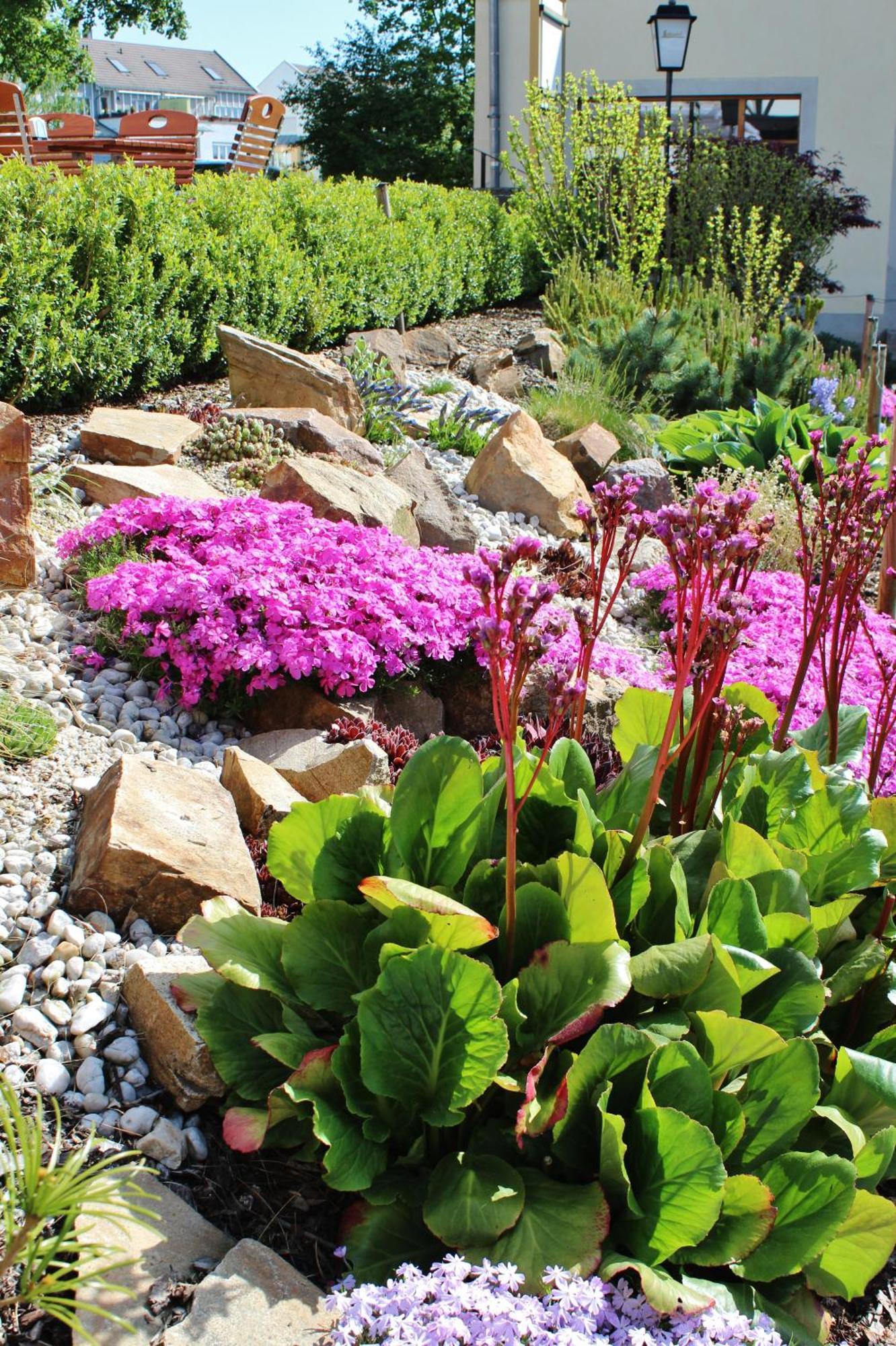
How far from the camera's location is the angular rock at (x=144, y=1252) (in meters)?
1.81

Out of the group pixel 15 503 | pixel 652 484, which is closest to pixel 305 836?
pixel 15 503

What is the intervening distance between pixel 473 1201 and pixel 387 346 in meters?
7.24

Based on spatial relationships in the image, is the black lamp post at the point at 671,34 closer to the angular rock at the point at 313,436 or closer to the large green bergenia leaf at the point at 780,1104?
the angular rock at the point at 313,436

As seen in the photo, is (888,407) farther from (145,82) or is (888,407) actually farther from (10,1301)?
(145,82)

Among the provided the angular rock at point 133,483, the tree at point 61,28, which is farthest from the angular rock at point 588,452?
the tree at point 61,28

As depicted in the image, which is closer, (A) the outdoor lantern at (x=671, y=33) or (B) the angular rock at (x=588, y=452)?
(B) the angular rock at (x=588, y=452)

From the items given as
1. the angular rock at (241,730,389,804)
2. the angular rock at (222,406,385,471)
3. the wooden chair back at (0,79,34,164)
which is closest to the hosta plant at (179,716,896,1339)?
the angular rock at (241,730,389,804)

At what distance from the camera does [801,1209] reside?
1949 millimetres

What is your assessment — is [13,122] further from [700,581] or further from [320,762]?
[700,581]

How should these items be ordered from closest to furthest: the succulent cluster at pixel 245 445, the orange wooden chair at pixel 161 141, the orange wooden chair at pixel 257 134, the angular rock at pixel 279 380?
the succulent cluster at pixel 245 445 → the angular rock at pixel 279 380 → the orange wooden chair at pixel 161 141 → the orange wooden chair at pixel 257 134

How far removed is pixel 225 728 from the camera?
3.76 meters

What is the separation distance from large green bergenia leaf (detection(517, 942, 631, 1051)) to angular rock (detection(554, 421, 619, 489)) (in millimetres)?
5231

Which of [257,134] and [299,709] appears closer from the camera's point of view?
[299,709]

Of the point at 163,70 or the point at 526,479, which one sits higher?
the point at 163,70
